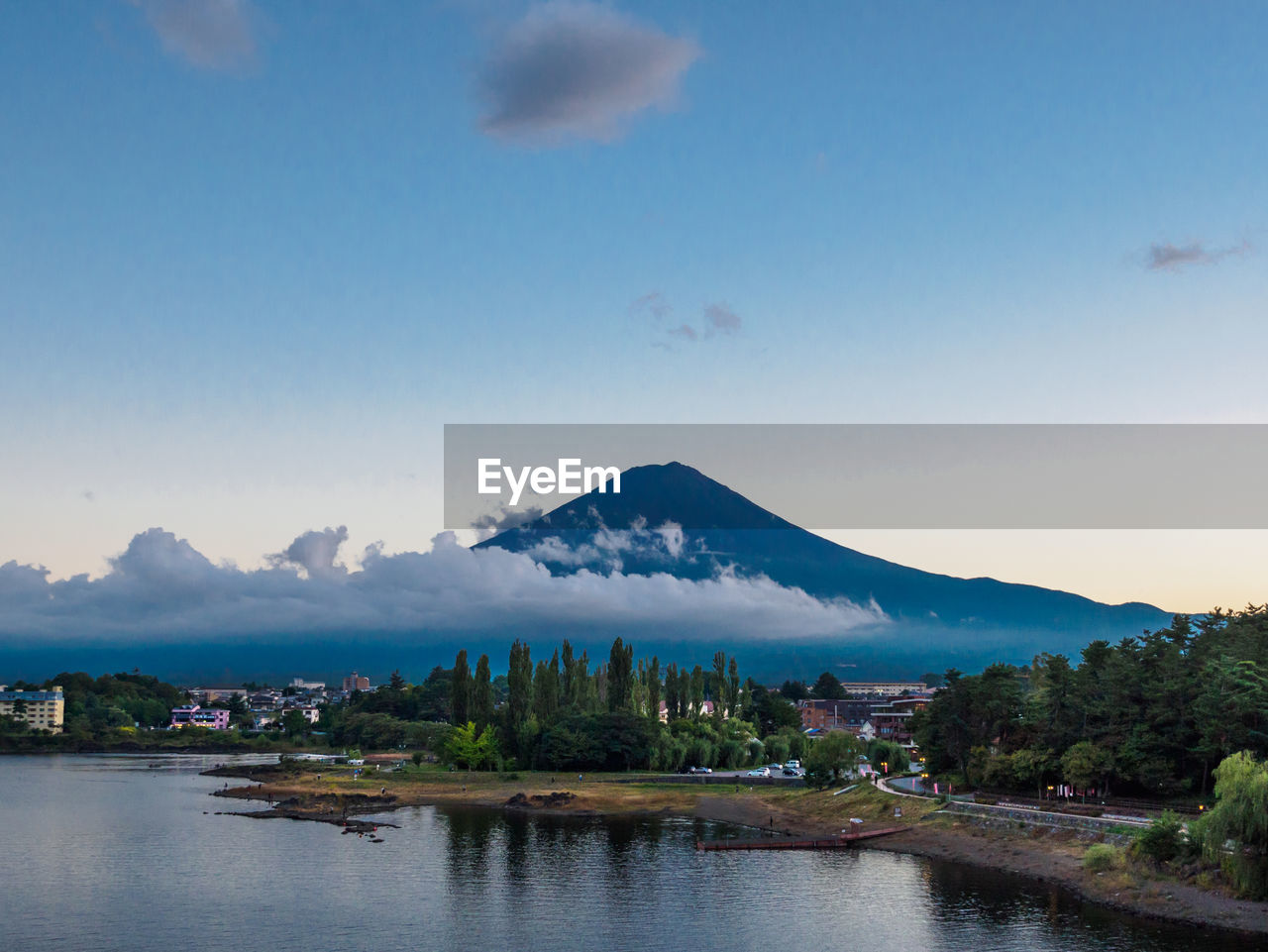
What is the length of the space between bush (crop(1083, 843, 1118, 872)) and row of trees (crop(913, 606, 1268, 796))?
1164 cm

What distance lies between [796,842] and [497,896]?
1203 inches

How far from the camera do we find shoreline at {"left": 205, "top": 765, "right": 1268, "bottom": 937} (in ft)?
205

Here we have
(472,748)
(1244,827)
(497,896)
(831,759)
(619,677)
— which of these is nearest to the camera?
(1244,827)

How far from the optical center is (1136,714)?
84.2m

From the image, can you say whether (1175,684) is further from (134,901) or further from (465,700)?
(465,700)

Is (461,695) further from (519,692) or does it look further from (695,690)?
(695,690)

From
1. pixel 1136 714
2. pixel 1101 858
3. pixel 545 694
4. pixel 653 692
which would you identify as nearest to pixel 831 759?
pixel 1136 714

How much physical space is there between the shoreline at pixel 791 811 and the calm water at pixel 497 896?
7.59 feet

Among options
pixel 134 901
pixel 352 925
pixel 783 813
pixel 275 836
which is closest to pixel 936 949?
pixel 352 925

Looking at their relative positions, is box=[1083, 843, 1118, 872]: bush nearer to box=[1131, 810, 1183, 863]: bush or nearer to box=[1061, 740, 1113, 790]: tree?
box=[1131, 810, 1183, 863]: bush

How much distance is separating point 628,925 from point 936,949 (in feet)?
53.8

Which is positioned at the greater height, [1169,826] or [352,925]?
[1169,826]

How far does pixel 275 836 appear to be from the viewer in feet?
318

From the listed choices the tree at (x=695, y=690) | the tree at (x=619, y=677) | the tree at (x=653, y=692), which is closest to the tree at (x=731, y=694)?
the tree at (x=695, y=690)
